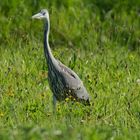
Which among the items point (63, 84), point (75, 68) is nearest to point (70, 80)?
point (63, 84)

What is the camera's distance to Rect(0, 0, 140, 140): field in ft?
22.4

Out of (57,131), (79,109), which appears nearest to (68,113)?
(79,109)

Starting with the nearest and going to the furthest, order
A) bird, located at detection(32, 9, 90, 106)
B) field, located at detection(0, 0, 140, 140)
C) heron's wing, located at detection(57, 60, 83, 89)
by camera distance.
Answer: field, located at detection(0, 0, 140, 140), bird, located at detection(32, 9, 90, 106), heron's wing, located at detection(57, 60, 83, 89)

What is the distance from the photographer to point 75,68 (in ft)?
32.3

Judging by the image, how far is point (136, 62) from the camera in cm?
1034

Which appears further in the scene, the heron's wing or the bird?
the heron's wing

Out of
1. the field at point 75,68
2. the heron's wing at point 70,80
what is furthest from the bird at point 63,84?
the field at point 75,68

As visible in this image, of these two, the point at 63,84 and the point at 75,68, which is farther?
the point at 75,68

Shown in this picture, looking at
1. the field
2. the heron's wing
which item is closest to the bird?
the heron's wing

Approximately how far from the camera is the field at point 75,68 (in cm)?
684

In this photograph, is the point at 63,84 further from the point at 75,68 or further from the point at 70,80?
the point at 75,68

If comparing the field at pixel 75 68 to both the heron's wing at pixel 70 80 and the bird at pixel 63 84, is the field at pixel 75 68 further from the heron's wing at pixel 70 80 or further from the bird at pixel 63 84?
the heron's wing at pixel 70 80

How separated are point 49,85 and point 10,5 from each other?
3661 millimetres

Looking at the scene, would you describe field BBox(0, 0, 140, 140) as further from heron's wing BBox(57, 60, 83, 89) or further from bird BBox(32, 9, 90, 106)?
heron's wing BBox(57, 60, 83, 89)
